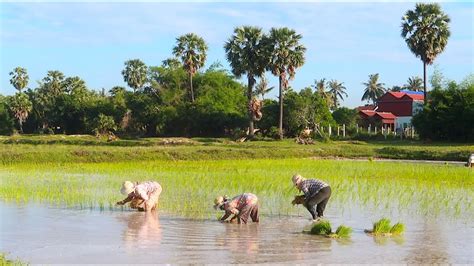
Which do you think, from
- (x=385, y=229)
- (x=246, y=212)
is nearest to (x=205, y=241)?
(x=246, y=212)

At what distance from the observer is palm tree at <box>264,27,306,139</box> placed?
1869 inches

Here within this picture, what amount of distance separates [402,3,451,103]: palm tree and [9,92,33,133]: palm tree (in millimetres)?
38041

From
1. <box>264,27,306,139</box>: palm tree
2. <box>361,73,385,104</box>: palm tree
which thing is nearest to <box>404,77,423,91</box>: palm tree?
<box>361,73,385,104</box>: palm tree

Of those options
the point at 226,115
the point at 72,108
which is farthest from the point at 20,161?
the point at 72,108

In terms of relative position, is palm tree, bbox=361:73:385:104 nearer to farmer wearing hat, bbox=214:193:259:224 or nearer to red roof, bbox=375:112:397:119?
red roof, bbox=375:112:397:119

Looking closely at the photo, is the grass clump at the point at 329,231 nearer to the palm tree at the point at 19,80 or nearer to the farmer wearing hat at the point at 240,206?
the farmer wearing hat at the point at 240,206

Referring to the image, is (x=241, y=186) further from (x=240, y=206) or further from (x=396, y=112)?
(x=396, y=112)

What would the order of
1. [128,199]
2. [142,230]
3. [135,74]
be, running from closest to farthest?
[142,230] < [128,199] < [135,74]

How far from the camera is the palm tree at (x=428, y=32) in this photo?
47.1m

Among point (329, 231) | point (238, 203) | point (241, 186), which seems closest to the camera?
point (329, 231)

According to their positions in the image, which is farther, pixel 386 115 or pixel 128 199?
pixel 386 115

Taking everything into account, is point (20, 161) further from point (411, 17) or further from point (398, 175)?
point (411, 17)

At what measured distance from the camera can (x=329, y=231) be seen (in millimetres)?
9812

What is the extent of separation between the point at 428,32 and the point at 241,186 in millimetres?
35210
